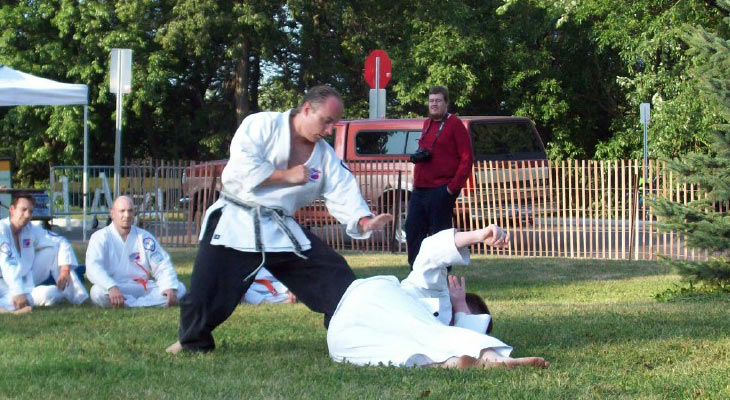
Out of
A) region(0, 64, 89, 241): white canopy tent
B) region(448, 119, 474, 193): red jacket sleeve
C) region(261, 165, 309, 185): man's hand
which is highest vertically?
region(0, 64, 89, 241): white canopy tent

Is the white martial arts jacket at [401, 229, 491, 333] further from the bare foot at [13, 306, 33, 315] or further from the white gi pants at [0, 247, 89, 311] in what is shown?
the white gi pants at [0, 247, 89, 311]

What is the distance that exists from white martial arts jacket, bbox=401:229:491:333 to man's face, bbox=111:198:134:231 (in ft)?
12.3

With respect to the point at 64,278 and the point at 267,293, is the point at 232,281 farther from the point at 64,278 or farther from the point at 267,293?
the point at 64,278

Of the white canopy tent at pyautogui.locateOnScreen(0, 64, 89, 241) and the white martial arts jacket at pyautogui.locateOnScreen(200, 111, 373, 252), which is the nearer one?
the white martial arts jacket at pyautogui.locateOnScreen(200, 111, 373, 252)

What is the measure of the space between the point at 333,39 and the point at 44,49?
9703mm

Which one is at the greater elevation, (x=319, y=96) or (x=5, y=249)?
(x=319, y=96)

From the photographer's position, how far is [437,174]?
938 cm

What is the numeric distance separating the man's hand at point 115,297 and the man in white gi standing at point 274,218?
2.74 metres

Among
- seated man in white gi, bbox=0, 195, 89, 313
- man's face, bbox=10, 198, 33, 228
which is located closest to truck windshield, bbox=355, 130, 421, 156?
seated man in white gi, bbox=0, 195, 89, 313

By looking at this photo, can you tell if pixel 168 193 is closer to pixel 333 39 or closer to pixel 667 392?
pixel 667 392

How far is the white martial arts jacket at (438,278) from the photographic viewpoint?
18.3 ft

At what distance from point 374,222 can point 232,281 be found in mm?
911

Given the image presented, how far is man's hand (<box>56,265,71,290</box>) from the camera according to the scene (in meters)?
8.94

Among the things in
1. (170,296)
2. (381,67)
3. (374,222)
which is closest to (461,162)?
(170,296)
